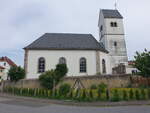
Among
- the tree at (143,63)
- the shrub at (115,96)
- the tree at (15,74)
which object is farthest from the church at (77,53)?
the shrub at (115,96)

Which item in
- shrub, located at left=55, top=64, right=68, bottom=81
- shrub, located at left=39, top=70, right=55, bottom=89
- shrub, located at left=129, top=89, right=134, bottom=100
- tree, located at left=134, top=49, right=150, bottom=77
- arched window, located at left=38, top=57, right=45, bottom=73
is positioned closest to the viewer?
shrub, located at left=129, top=89, right=134, bottom=100

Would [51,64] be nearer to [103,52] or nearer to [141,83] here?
[103,52]

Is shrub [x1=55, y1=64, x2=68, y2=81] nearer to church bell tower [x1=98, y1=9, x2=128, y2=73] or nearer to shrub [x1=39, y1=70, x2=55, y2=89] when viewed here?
shrub [x1=39, y1=70, x2=55, y2=89]

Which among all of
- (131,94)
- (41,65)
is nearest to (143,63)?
(131,94)

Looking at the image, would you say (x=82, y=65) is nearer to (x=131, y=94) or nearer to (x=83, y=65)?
(x=83, y=65)

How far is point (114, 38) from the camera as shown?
81.5 feet

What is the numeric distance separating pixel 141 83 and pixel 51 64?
12.8 metres

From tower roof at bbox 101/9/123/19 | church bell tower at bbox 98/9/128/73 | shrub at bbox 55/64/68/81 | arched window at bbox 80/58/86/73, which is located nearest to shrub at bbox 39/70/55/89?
shrub at bbox 55/64/68/81

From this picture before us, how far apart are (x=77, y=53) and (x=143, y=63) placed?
1089cm

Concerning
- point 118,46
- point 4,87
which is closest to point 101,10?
point 118,46

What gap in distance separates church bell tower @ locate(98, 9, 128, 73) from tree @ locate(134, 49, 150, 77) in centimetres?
1062

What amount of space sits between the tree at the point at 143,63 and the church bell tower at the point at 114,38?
10620 millimetres

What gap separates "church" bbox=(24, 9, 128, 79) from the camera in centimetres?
2061

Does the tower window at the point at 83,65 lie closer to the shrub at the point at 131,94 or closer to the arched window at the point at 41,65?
the arched window at the point at 41,65
